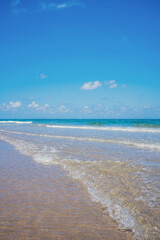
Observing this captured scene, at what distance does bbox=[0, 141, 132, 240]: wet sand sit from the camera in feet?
8.68

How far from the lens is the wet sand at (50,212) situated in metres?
2.64

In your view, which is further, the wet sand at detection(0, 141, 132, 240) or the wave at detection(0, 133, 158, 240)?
the wave at detection(0, 133, 158, 240)

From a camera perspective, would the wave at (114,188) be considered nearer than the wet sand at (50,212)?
No

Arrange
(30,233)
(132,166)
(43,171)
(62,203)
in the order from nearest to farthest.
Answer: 1. (30,233)
2. (62,203)
3. (43,171)
4. (132,166)

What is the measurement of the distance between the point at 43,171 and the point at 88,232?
3.50 metres

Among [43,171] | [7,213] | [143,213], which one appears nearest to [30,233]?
[7,213]

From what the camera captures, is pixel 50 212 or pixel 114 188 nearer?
pixel 50 212

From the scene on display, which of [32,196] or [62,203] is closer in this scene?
[62,203]

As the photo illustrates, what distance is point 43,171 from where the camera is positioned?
5.86 metres

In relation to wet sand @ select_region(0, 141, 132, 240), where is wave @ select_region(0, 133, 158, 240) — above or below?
above

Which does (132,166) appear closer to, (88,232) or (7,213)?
(88,232)

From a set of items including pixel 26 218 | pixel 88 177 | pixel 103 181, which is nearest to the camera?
pixel 26 218

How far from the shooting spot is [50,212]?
3238 mm

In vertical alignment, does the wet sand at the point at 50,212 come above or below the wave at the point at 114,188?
below
